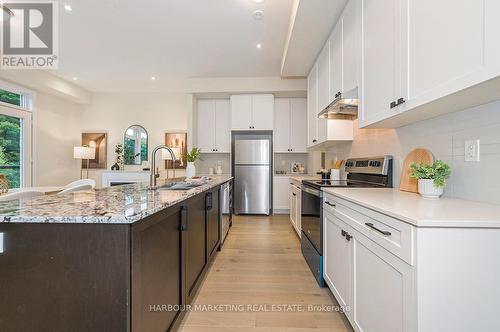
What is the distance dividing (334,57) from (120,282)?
2.73 metres

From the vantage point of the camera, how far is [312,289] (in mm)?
2084

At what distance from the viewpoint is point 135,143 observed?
570 cm

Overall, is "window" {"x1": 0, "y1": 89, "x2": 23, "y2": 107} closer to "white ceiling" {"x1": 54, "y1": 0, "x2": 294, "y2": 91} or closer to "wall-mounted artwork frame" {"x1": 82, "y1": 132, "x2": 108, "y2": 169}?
"white ceiling" {"x1": 54, "y1": 0, "x2": 294, "y2": 91}

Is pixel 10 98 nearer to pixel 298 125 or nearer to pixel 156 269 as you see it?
pixel 156 269

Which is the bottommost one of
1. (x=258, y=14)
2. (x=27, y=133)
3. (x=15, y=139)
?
(x=15, y=139)

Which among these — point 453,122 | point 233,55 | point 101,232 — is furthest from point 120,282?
point 233,55

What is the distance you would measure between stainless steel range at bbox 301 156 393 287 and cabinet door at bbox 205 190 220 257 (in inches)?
39.3

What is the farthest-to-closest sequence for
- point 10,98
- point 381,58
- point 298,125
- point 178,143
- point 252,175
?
point 178,143
point 298,125
point 252,175
point 10,98
point 381,58

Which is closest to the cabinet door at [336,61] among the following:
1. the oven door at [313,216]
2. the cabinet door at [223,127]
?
the oven door at [313,216]

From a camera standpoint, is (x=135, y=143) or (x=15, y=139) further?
(x=135, y=143)

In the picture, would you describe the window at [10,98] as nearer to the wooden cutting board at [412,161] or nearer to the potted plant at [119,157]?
the potted plant at [119,157]

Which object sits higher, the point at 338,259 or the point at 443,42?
the point at 443,42

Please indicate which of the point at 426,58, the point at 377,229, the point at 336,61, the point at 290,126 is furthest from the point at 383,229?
the point at 290,126

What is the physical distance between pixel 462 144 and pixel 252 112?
408cm
